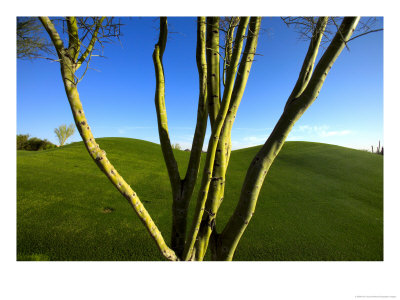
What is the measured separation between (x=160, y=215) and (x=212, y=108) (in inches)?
92.5

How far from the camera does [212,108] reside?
1141mm

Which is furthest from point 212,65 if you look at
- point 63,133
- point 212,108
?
point 63,133

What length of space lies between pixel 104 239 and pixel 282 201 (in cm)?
327

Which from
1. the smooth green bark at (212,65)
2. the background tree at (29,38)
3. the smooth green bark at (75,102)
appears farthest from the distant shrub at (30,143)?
the smooth green bark at (212,65)

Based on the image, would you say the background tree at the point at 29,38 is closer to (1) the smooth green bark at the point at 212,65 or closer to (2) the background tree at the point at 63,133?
(1) the smooth green bark at the point at 212,65

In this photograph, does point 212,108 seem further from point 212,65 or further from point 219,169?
point 219,169

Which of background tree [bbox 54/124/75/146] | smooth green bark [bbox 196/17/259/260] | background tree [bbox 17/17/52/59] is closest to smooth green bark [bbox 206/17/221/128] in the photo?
smooth green bark [bbox 196/17/259/260]

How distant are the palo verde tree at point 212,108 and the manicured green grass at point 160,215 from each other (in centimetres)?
123

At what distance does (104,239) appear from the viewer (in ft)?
7.26

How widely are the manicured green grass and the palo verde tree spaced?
123 centimetres
